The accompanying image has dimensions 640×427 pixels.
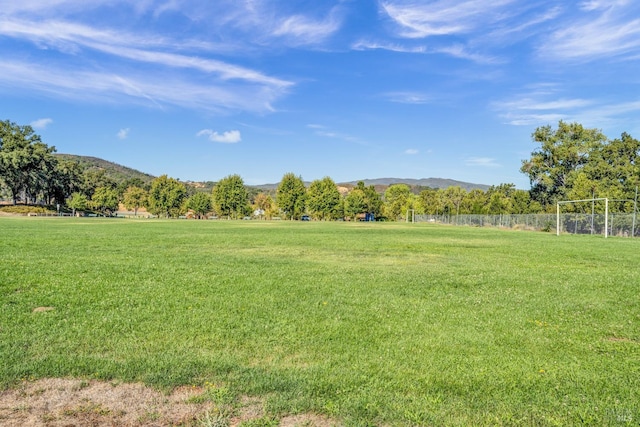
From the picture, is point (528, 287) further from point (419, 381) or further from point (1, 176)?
point (1, 176)

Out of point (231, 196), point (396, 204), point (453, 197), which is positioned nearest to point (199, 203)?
point (231, 196)

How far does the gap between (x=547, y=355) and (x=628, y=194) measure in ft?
208

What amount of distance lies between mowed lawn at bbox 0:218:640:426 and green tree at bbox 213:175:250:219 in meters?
96.7

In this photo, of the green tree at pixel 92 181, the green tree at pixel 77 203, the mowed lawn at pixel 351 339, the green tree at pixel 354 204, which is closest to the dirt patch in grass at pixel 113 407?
the mowed lawn at pixel 351 339

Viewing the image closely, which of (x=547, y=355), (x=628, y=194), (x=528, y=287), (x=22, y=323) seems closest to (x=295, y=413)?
(x=547, y=355)

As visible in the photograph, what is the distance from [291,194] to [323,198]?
27.3 ft

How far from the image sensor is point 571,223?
49438mm

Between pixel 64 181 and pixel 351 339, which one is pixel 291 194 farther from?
pixel 351 339

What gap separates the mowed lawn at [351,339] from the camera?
13.8 feet

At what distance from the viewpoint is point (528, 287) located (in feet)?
34.4

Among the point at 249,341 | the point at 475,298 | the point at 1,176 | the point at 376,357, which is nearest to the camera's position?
the point at 376,357

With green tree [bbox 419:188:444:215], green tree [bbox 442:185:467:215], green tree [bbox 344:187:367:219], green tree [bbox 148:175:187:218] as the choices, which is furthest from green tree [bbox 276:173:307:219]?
green tree [bbox 442:185:467:215]

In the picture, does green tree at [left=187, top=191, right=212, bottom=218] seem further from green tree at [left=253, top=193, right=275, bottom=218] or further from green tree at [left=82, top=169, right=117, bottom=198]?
green tree at [left=82, top=169, right=117, bottom=198]

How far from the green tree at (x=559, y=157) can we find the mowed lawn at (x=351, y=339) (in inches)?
2944
